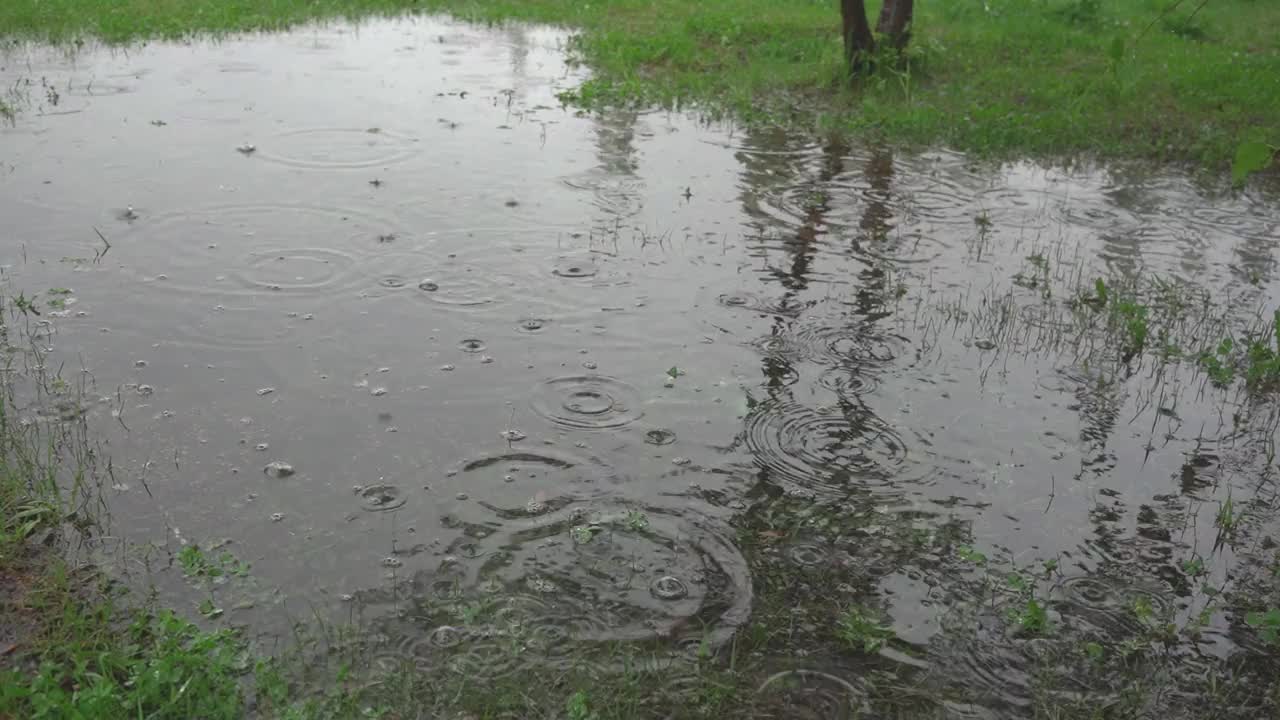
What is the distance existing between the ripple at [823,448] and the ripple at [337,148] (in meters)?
5.54

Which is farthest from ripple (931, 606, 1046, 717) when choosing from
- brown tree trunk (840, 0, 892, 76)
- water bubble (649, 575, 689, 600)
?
brown tree trunk (840, 0, 892, 76)

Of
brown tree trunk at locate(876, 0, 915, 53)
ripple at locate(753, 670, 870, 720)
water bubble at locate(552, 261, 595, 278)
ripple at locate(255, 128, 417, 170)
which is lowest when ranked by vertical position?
ripple at locate(753, 670, 870, 720)

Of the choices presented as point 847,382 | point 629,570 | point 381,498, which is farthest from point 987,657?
point 381,498

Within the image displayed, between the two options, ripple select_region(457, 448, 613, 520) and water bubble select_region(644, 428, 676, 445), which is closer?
ripple select_region(457, 448, 613, 520)

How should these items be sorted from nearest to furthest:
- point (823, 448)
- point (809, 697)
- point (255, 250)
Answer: point (809, 697) → point (823, 448) → point (255, 250)

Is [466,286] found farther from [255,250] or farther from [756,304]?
[756,304]

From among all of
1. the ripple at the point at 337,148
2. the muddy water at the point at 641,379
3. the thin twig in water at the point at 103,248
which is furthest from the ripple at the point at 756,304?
the thin twig in water at the point at 103,248

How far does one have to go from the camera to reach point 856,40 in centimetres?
1375

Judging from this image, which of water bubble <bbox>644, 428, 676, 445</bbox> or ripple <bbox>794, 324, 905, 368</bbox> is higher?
ripple <bbox>794, 324, 905, 368</bbox>

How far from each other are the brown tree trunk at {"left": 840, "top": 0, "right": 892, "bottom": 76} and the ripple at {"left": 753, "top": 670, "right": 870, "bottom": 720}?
1094 cm

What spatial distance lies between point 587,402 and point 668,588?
1.74 meters

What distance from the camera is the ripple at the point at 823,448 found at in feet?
17.9

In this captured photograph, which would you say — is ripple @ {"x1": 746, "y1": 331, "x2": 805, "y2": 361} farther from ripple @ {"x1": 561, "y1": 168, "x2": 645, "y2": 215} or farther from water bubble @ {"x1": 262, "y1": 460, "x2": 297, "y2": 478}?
water bubble @ {"x1": 262, "y1": 460, "x2": 297, "y2": 478}

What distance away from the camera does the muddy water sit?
4.58 meters
